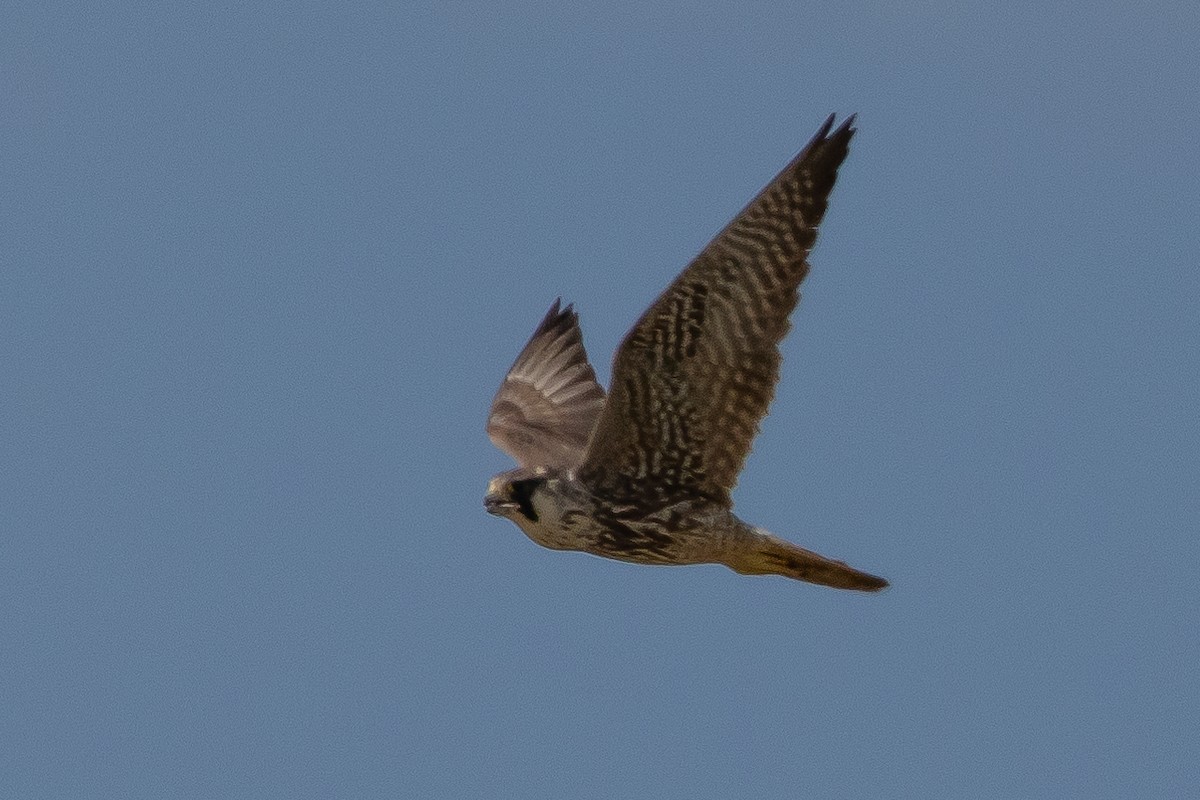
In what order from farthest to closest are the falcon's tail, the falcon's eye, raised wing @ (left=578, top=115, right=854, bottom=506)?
the falcon's eye < the falcon's tail < raised wing @ (left=578, top=115, right=854, bottom=506)

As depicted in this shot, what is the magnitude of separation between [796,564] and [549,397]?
9.05 ft

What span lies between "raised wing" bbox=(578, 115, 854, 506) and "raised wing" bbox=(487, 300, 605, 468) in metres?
1.51

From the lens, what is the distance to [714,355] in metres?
10.1

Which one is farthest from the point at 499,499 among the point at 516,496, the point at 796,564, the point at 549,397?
the point at 549,397

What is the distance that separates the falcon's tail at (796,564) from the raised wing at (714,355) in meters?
0.26

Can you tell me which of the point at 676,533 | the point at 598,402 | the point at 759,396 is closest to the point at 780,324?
the point at 759,396

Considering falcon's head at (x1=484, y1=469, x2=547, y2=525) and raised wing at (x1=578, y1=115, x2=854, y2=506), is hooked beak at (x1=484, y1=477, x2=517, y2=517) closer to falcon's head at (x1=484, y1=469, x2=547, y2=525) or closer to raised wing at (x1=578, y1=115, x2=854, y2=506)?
falcon's head at (x1=484, y1=469, x2=547, y2=525)

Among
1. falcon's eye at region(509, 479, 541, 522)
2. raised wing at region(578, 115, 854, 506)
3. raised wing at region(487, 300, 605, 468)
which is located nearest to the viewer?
raised wing at region(578, 115, 854, 506)

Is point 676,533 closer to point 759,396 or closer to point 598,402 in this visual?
point 759,396

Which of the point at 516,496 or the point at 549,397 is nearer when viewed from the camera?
the point at 516,496

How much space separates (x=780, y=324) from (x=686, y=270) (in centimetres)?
49

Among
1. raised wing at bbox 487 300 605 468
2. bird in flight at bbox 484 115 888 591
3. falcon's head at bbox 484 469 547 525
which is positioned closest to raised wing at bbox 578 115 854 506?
bird in flight at bbox 484 115 888 591

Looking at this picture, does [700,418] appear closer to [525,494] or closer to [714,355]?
[714,355]

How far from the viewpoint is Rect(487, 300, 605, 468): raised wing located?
40.4ft
